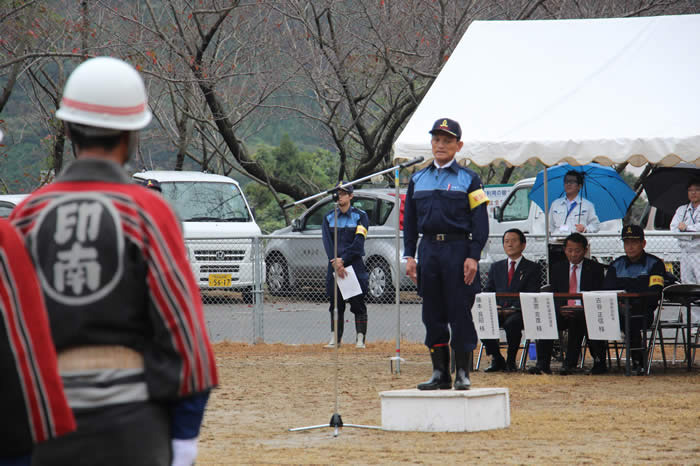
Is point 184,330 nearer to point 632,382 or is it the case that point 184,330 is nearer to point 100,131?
point 100,131

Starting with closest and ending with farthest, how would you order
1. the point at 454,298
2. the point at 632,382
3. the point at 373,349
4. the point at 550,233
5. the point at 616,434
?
1. the point at 616,434
2. the point at 454,298
3. the point at 632,382
4. the point at 550,233
5. the point at 373,349

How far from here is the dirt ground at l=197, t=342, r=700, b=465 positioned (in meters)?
6.40

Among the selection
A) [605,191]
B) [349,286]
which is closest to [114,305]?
[349,286]

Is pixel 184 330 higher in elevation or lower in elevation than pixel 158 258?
lower

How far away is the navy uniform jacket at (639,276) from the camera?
1058 cm

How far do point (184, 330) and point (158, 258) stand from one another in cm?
19

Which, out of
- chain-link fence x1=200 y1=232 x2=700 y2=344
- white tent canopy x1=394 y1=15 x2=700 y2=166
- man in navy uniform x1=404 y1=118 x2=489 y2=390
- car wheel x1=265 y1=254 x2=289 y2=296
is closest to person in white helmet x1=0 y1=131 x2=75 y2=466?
man in navy uniform x1=404 y1=118 x2=489 y2=390

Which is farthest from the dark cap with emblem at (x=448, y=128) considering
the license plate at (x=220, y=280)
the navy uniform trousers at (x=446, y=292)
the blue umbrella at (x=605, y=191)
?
the license plate at (x=220, y=280)

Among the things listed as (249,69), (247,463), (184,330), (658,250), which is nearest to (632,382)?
(658,250)

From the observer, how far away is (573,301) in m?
10.8

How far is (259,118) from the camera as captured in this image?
27.4m

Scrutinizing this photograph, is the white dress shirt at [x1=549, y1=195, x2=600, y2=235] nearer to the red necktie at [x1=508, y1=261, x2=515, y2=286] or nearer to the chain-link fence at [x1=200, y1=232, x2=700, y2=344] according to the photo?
the red necktie at [x1=508, y1=261, x2=515, y2=286]

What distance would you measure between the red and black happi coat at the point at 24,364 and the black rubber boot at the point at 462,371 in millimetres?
5991

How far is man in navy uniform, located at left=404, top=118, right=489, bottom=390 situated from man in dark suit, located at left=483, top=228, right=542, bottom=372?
2895 mm
